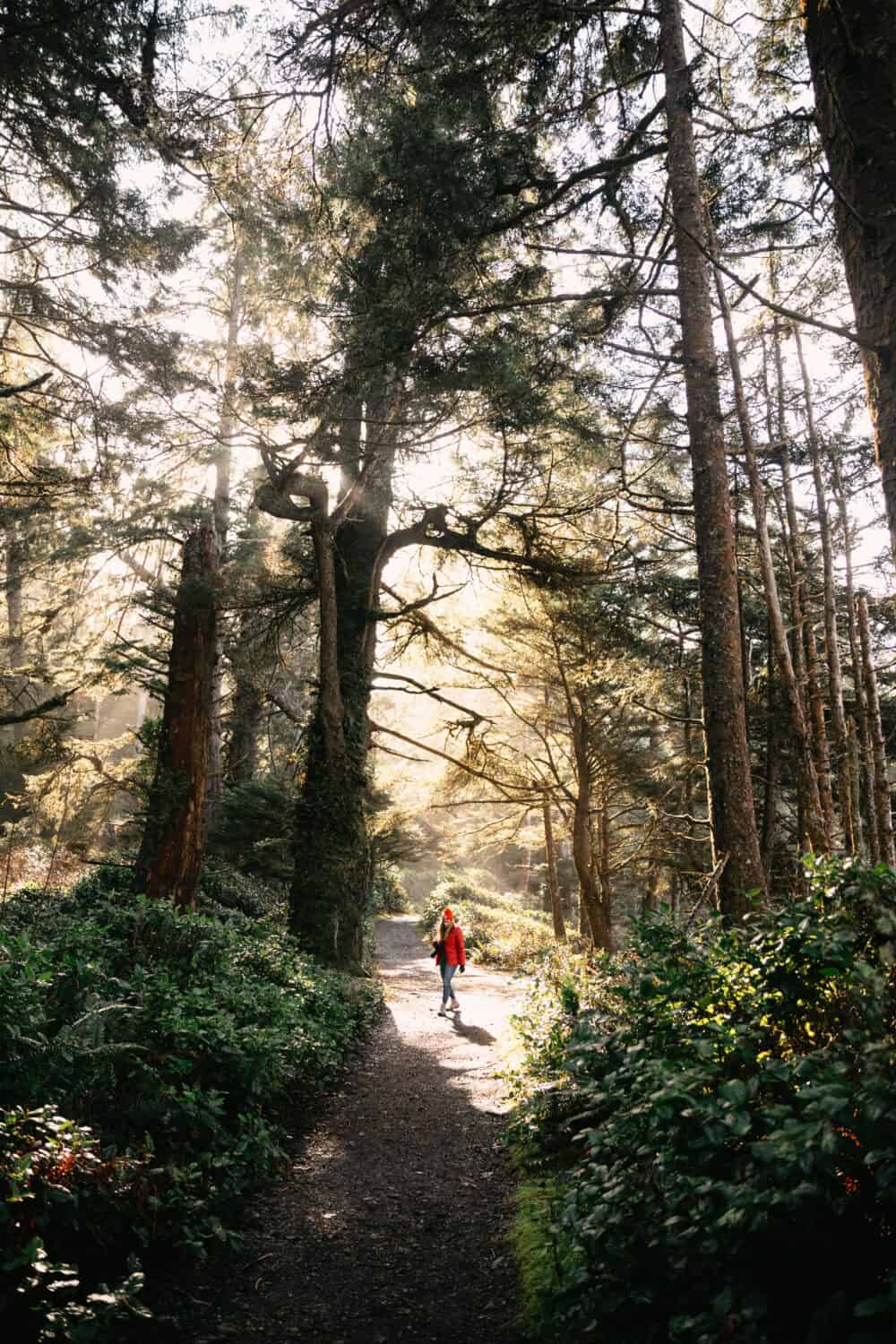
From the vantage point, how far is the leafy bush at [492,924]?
20.7m

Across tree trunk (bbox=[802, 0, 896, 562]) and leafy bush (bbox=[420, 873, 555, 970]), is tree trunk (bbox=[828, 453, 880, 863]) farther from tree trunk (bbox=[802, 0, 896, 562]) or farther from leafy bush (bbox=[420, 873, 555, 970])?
tree trunk (bbox=[802, 0, 896, 562])

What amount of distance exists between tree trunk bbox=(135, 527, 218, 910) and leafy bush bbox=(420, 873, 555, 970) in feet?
30.8

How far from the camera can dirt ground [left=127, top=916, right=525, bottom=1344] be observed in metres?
3.46

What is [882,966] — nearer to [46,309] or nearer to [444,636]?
[46,309]

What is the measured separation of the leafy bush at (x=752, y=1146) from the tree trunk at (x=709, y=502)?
3090 mm

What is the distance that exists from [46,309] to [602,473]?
660 cm

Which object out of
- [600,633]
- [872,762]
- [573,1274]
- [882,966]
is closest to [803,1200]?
[882,966]

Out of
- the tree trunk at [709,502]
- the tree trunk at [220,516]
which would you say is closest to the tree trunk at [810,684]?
the tree trunk at [709,502]

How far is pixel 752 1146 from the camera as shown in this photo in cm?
217

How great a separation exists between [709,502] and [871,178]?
390 centimetres

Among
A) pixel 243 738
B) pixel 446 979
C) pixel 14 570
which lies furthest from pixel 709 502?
pixel 243 738

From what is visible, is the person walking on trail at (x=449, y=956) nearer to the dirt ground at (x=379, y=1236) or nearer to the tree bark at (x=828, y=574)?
the dirt ground at (x=379, y=1236)

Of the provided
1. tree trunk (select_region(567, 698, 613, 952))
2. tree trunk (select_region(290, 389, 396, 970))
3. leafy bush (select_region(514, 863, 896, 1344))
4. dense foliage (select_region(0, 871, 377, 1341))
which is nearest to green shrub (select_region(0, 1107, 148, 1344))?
dense foliage (select_region(0, 871, 377, 1341))

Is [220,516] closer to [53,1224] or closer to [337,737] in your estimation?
[337,737]
